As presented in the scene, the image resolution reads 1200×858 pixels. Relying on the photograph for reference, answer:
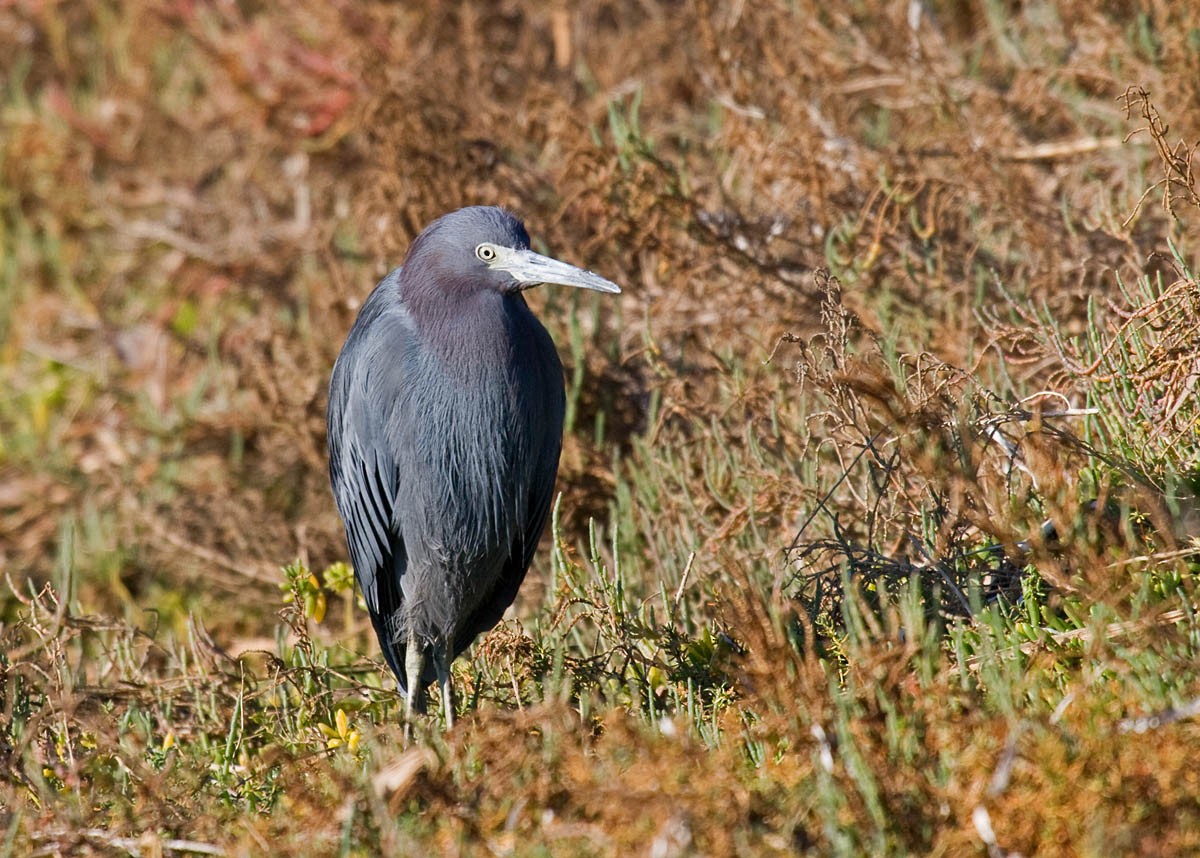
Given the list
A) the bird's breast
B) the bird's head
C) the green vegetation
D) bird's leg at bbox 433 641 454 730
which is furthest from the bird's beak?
bird's leg at bbox 433 641 454 730

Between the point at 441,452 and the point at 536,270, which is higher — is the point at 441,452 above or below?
below

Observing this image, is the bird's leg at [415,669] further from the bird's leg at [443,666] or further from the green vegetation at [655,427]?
the green vegetation at [655,427]

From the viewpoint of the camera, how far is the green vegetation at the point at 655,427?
2852 millimetres

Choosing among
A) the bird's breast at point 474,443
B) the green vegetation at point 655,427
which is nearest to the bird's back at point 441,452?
the bird's breast at point 474,443

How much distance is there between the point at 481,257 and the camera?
3955 millimetres

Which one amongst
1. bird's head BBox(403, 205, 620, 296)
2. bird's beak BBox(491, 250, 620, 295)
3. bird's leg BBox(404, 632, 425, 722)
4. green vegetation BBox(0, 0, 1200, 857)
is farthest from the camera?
bird's leg BBox(404, 632, 425, 722)

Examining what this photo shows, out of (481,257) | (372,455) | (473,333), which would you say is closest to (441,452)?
(372,455)

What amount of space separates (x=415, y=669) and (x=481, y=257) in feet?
4.15

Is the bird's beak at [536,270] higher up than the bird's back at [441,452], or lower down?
higher up

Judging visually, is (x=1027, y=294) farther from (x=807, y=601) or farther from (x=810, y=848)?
(x=810, y=848)

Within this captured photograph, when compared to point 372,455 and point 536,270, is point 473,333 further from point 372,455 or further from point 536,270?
point 372,455

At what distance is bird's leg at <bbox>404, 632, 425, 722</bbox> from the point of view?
166 inches

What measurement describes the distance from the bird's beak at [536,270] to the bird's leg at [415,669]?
1142mm

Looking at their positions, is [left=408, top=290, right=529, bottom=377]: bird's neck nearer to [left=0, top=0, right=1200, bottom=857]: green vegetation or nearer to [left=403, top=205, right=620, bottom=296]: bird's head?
[left=403, top=205, right=620, bottom=296]: bird's head
